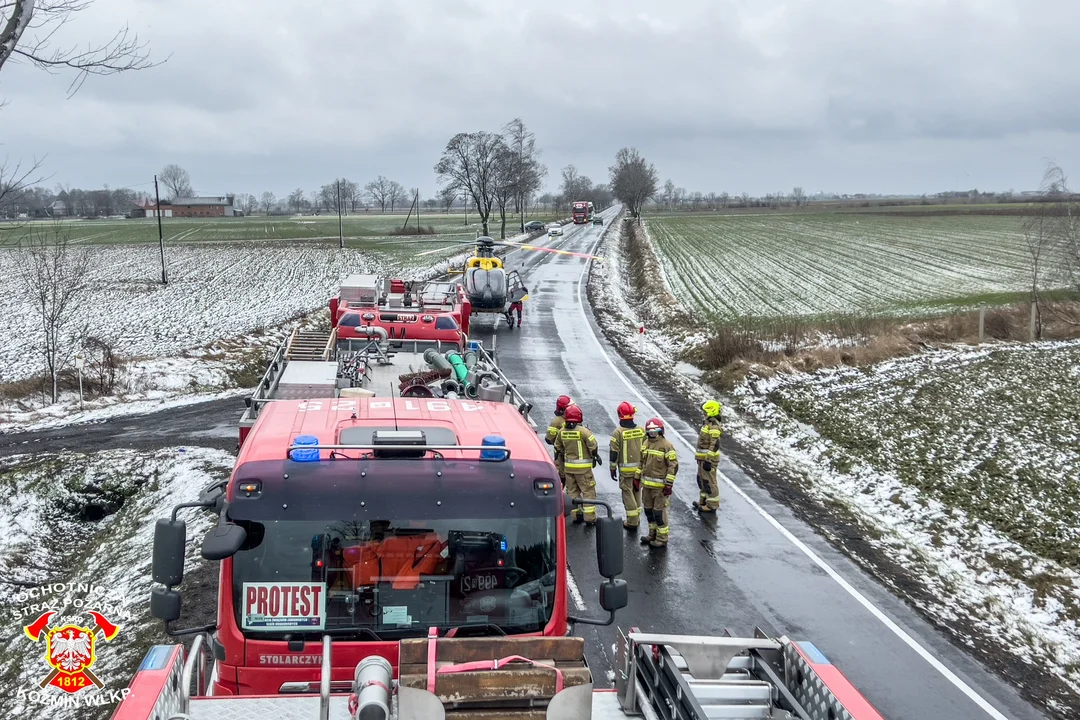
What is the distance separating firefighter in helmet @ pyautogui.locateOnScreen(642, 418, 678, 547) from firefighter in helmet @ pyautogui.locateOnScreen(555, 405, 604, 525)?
27.9 inches

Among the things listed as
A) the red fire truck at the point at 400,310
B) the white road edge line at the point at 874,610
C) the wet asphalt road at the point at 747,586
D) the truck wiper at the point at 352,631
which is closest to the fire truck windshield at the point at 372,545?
the truck wiper at the point at 352,631

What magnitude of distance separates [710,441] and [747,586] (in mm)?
2424

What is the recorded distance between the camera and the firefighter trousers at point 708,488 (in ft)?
42.4

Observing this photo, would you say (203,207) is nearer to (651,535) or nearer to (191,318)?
(191,318)

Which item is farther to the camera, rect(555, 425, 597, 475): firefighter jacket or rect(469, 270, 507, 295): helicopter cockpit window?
rect(469, 270, 507, 295): helicopter cockpit window

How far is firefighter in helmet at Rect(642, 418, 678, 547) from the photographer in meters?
11.3

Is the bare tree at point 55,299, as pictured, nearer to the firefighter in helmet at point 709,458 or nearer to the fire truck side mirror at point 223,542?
the firefighter in helmet at point 709,458

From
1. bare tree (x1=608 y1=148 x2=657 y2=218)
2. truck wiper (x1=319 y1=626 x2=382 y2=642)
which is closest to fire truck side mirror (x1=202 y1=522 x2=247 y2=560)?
truck wiper (x1=319 y1=626 x2=382 y2=642)

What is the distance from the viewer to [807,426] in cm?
1795

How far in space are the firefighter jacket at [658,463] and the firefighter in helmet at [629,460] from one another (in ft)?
1.12

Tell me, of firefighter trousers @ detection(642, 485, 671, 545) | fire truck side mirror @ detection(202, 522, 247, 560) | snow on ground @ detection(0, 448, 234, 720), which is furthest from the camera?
firefighter trousers @ detection(642, 485, 671, 545)

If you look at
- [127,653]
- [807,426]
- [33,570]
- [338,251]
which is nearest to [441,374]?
[127,653]

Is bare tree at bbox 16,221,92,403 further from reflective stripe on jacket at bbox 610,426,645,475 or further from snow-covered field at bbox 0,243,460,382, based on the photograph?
reflective stripe on jacket at bbox 610,426,645,475

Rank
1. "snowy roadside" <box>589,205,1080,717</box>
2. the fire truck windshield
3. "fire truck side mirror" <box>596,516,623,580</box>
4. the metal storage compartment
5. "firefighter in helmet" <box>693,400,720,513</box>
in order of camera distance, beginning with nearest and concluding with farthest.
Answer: the fire truck windshield < "fire truck side mirror" <box>596,516,623,580</box> < "snowy roadside" <box>589,205,1080,717</box> < the metal storage compartment < "firefighter in helmet" <box>693,400,720,513</box>
